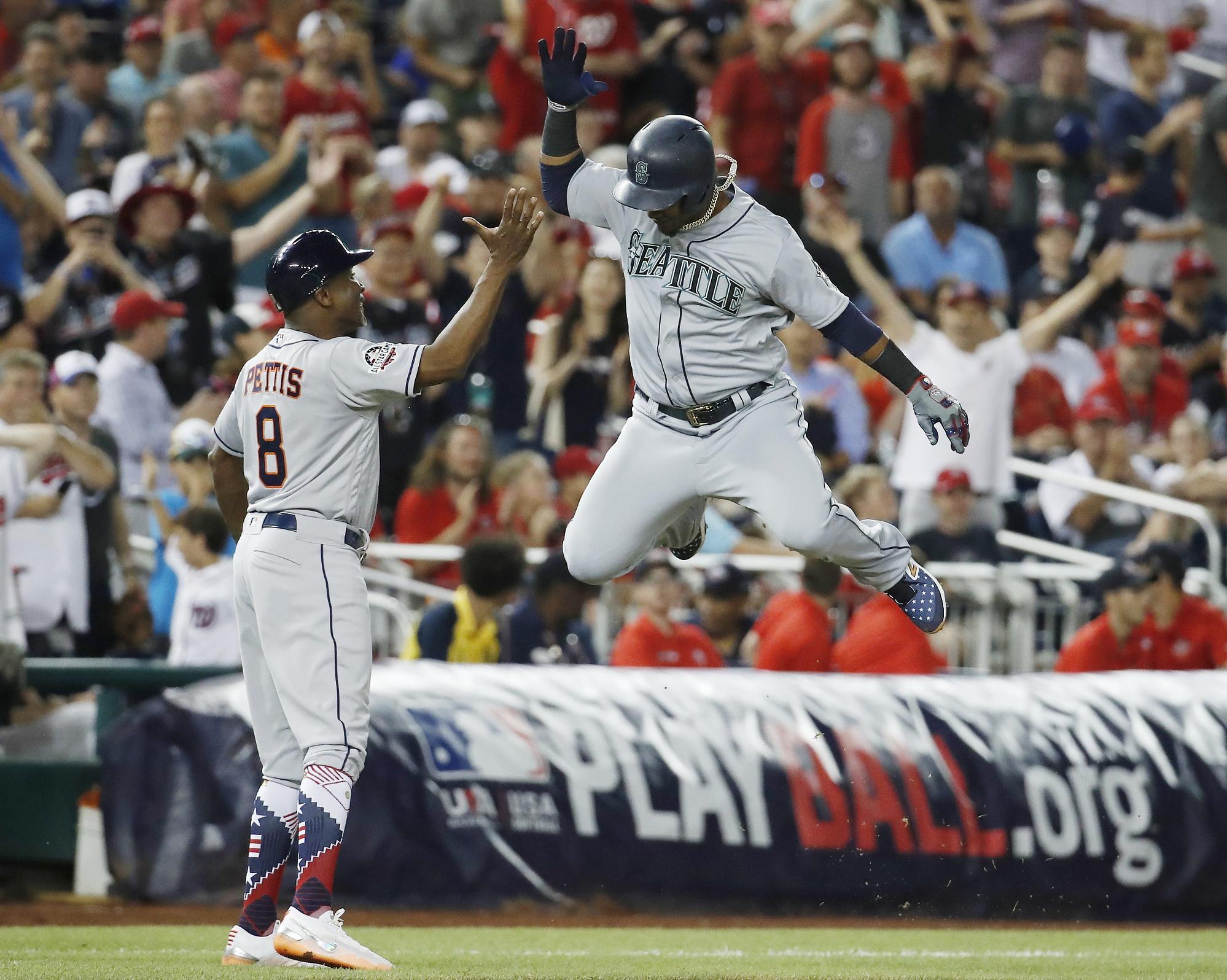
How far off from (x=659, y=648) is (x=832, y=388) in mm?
3144

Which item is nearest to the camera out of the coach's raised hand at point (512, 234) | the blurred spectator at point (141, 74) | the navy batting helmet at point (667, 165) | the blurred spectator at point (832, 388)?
the coach's raised hand at point (512, 234)

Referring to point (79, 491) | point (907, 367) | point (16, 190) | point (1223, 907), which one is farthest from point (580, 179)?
point (16, 190)

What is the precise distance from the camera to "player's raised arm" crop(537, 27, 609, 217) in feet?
21.7

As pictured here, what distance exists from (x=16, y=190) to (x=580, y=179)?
6.18 meters

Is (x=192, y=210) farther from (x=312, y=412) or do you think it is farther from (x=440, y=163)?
(x=312, y=412)

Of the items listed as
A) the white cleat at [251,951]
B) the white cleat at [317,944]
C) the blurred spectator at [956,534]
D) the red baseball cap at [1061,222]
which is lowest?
the white cleat at [251,951]

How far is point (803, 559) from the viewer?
9914 mm

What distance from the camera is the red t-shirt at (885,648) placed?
923cm

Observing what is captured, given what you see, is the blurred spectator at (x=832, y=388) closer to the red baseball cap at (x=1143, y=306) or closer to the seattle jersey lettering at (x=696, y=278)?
the red baseball cap at (x=1143, y=306)

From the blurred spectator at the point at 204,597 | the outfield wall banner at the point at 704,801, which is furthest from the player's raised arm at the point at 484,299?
the blurred spectator at the point at 204,597

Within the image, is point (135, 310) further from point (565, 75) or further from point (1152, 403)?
point (1152, 403)

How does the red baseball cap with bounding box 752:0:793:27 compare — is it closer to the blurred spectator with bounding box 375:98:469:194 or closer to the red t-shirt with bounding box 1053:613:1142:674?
the blurred spectator with bounding box 375:98:469:194

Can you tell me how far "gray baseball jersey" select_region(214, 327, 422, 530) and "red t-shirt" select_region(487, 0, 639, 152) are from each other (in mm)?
8410

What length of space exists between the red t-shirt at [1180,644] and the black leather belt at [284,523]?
457 cm
